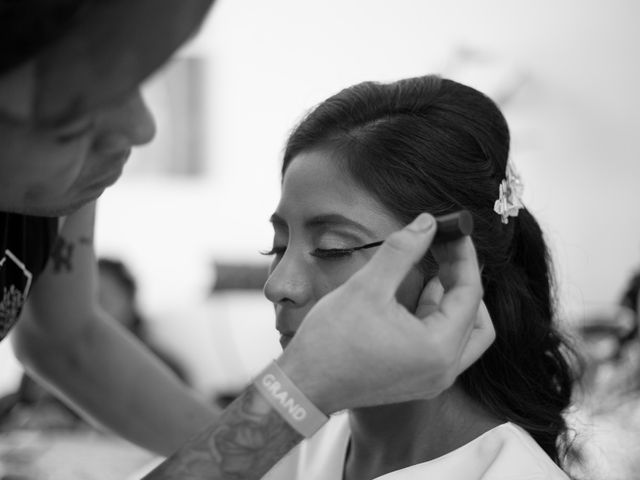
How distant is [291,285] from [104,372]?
414 mm

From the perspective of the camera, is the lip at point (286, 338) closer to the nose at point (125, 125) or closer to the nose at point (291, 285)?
the nose at point (291, 285)

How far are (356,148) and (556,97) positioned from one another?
11.2 feet

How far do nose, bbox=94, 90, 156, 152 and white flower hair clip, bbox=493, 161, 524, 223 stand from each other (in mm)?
621

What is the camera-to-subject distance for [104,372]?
52.2 inches

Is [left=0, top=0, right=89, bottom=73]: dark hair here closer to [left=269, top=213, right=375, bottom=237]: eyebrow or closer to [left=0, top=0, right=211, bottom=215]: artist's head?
[left=0, top=0, right=211, bottom=215]: artist's head

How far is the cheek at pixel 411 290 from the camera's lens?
1.17 metres

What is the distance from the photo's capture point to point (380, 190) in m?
1.17

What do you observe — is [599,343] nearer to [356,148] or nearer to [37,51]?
[356,148]

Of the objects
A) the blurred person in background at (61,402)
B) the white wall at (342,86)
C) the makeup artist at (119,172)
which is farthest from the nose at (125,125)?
the white wall at (342,86)

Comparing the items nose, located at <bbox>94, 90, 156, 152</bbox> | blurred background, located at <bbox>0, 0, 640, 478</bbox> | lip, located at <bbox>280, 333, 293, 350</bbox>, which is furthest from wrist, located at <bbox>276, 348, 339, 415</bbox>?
blurred background, located at <bbox>0, 0, 640, 478</bbox>

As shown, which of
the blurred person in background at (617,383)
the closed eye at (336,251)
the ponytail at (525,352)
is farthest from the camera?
the blurred person in background at (617,383)

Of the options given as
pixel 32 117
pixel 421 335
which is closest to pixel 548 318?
pixel 421 335

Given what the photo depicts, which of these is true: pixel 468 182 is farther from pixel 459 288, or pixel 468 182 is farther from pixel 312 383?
pixel 312 383

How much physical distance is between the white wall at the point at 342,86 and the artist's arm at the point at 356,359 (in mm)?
3380
